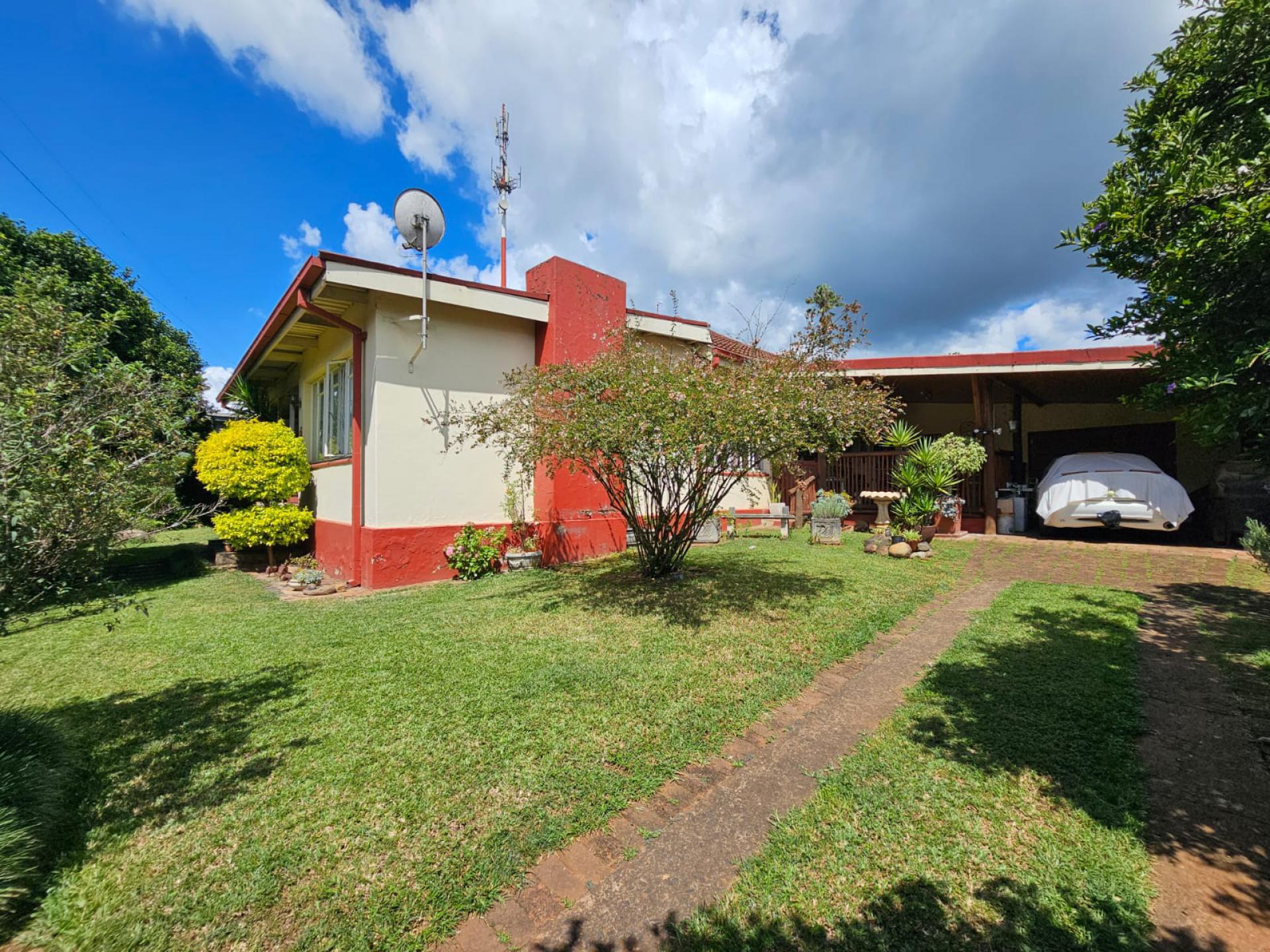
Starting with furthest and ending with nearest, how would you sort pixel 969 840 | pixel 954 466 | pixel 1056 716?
1. pixel 954 466
2. pixel 1056 716
3. pixel 969 840

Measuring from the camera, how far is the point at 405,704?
141 inches

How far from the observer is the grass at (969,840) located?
1.88 m

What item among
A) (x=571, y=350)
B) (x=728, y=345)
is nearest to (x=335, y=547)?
(x=571, y=350)

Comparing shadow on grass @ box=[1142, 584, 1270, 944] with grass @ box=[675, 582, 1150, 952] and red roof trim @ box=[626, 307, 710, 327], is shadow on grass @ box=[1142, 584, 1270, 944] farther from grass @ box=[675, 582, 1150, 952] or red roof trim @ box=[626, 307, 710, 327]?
red roof trim @ box=[626, 307, 710, 327]

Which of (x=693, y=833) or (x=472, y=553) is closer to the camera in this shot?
(x=693, y=833)

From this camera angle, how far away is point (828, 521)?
32.9ft

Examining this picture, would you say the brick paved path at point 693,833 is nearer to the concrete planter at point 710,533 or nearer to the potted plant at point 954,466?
the concrete planter at point 710,533

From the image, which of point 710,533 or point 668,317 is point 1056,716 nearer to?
point 710,533

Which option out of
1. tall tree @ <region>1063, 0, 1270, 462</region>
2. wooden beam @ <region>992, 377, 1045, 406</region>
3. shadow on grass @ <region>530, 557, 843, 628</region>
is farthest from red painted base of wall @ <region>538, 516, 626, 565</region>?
wooden beam @ <region>992, 377, 1045, 406</region>

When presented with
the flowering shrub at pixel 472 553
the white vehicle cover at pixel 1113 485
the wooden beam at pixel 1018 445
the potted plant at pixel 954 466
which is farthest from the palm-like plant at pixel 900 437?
the flowering shrub at pixel 472 553

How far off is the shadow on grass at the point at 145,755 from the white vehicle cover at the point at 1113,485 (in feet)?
37.3

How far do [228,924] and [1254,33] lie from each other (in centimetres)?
574

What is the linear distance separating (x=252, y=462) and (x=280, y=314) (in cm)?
250

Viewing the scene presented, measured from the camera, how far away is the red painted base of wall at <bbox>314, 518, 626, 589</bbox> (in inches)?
292
